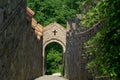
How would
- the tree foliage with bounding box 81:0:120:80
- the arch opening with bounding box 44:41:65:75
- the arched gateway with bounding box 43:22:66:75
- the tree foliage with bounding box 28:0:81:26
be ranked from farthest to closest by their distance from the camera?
the tree foliage with bounding box 28:0:81:26 → the arch opening with bounding box 44:41:65:75 → the arched gateway with bounding box 43:22:66:75 → the tree foliage with bounding box 81:0:120:80

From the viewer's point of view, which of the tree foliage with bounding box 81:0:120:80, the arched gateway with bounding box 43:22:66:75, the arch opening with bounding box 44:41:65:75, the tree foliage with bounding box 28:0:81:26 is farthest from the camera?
the tree foliage with bounding box 28:0:81:26

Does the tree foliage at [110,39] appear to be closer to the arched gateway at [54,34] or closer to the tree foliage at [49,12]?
the arched gateway at [54,34]

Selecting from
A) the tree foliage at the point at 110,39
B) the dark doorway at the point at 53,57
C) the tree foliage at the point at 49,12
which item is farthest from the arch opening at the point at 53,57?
the tree foliage at the point at 110,39

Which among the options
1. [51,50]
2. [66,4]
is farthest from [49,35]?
[66,4]

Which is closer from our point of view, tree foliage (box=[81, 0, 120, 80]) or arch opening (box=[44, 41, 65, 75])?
tree foliage (box=[81, 0, 120, 80])

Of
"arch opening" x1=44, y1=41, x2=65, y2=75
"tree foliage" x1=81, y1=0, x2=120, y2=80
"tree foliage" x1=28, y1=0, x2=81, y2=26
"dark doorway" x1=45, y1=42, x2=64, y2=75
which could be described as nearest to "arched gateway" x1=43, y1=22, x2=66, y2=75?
"arch opening" x1=44, y1=41, x2=65, y2=75

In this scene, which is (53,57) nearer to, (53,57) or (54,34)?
(53,57)

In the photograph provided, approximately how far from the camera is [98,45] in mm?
7555

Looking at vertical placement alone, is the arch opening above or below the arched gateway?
below

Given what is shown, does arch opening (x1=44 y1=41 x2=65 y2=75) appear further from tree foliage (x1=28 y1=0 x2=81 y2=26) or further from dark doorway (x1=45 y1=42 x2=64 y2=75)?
tree foliage (x1=28 y1=0 x2=81 y2=26)

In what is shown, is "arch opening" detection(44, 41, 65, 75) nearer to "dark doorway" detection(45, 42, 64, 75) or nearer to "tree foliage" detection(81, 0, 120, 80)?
"dark doorway" detection(45, 42, 64, 75)

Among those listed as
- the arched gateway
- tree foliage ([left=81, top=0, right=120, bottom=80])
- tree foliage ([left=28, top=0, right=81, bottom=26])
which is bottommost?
tree foliage ([left=81, top=0, right=120, bottom=80])

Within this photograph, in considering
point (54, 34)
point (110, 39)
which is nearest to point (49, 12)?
point (54, 34)

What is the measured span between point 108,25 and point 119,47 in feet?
1.61
